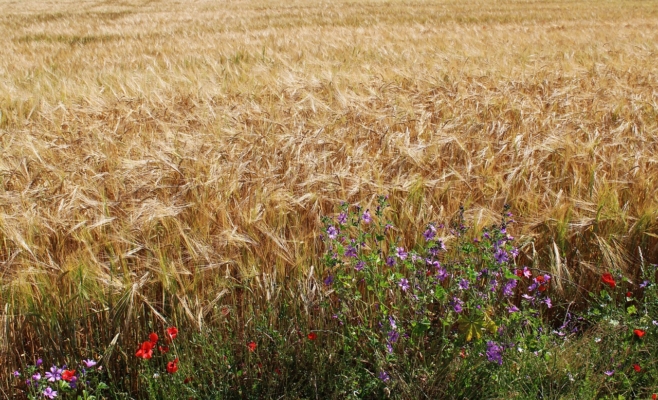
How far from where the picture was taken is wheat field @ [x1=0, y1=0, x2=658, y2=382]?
1818mm

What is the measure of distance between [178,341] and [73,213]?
0.64 m

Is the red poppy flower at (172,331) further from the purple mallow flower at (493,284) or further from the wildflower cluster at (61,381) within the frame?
the purple mallow flower at (493,284)

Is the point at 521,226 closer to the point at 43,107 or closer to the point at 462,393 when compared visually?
the point at 462,393

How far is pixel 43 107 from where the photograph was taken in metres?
3.78

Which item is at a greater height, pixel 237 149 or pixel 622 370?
pixel 237 149

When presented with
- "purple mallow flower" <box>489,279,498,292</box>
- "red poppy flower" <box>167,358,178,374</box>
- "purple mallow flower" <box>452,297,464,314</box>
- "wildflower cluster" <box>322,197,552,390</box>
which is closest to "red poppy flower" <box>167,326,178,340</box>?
"red poppy flower" <box>167,358,178,374</box>

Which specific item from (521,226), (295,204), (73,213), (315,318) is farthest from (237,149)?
(521,226)

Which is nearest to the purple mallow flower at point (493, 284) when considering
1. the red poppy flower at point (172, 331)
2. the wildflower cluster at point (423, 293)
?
the wildflower cluster at point (423, 293)

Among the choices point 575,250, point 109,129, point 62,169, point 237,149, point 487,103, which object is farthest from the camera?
point 487,103

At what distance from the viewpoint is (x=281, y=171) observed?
2.55m

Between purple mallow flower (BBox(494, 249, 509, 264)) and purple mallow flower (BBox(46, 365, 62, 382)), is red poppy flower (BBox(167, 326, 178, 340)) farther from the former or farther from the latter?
purple mallow flower (BBox(494, 249, 509, 264))

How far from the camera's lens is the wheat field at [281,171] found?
5.97 feet

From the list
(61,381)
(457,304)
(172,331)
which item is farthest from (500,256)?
(61,381)

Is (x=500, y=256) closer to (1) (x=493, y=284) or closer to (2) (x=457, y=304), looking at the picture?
(1) (x=493, y=284)
